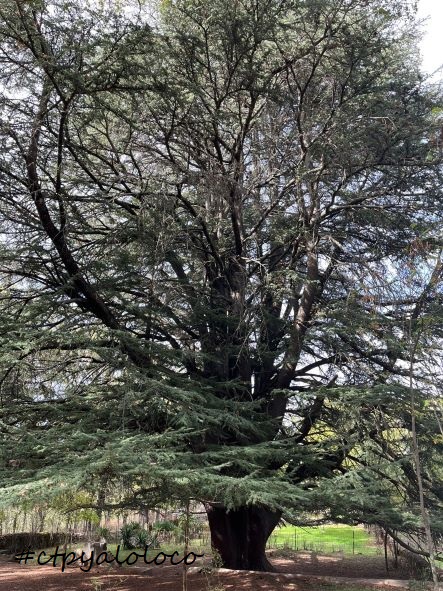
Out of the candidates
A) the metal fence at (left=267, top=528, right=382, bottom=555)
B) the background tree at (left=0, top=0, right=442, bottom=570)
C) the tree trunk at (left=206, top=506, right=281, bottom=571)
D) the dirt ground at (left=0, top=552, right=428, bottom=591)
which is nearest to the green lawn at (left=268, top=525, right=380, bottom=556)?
the metal fence at (left=267, top=528, right=382, bottom=555)

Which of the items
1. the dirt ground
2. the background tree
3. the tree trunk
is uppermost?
the background tree

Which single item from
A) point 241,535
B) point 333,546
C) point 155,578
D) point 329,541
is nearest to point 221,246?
point 241,535

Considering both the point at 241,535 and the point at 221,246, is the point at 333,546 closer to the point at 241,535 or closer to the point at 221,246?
the point at 241,535

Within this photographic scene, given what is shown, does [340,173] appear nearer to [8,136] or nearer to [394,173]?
[394,173]

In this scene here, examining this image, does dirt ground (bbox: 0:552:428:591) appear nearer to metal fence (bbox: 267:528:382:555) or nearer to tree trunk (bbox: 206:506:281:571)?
tree trunk (bbox: 206:506:281:571)

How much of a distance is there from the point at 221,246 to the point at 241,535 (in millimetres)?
5330

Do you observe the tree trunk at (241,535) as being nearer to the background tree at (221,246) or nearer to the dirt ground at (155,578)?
the background tree at (221,246)

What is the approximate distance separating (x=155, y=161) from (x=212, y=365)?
3534mm

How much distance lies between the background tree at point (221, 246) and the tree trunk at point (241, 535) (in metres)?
0.04

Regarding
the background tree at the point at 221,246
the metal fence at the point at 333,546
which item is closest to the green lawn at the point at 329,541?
the metal fence at the point at 333,546

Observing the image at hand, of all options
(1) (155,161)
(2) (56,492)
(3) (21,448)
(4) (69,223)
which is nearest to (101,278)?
(4) (69,223)

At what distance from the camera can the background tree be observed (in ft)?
21.0

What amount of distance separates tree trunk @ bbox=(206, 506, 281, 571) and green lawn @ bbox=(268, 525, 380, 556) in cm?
486

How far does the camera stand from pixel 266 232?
9.98 metres
